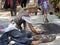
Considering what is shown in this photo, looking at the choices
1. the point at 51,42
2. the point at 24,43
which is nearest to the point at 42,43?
the point at 51,42

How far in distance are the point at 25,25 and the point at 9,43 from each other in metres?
1.90

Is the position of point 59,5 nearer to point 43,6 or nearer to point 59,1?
point 59,1

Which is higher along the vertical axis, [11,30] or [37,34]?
[11,30]

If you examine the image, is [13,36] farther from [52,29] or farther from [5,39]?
[52,29]

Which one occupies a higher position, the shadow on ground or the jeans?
the jeans

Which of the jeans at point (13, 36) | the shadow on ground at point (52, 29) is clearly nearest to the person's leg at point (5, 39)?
the jeans at point (13, 36)

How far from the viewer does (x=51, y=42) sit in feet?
23.5

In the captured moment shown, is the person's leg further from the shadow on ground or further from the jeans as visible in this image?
the shadow on ground

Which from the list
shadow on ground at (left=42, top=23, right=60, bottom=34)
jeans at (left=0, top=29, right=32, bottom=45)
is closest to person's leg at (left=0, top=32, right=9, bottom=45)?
jeans at (left=0, top=29, right=32, bottom=45)

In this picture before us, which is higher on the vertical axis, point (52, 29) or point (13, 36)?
point (13, 36)

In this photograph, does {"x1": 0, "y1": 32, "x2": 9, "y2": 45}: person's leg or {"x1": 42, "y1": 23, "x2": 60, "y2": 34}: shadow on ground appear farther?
{"x1": 42, "y1": 23, "x2": 60, "y2": 34}: shadow on ground

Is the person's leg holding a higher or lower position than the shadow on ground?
higher

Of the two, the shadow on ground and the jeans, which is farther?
the shadow on ground

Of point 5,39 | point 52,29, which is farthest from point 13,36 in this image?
point 52,29
